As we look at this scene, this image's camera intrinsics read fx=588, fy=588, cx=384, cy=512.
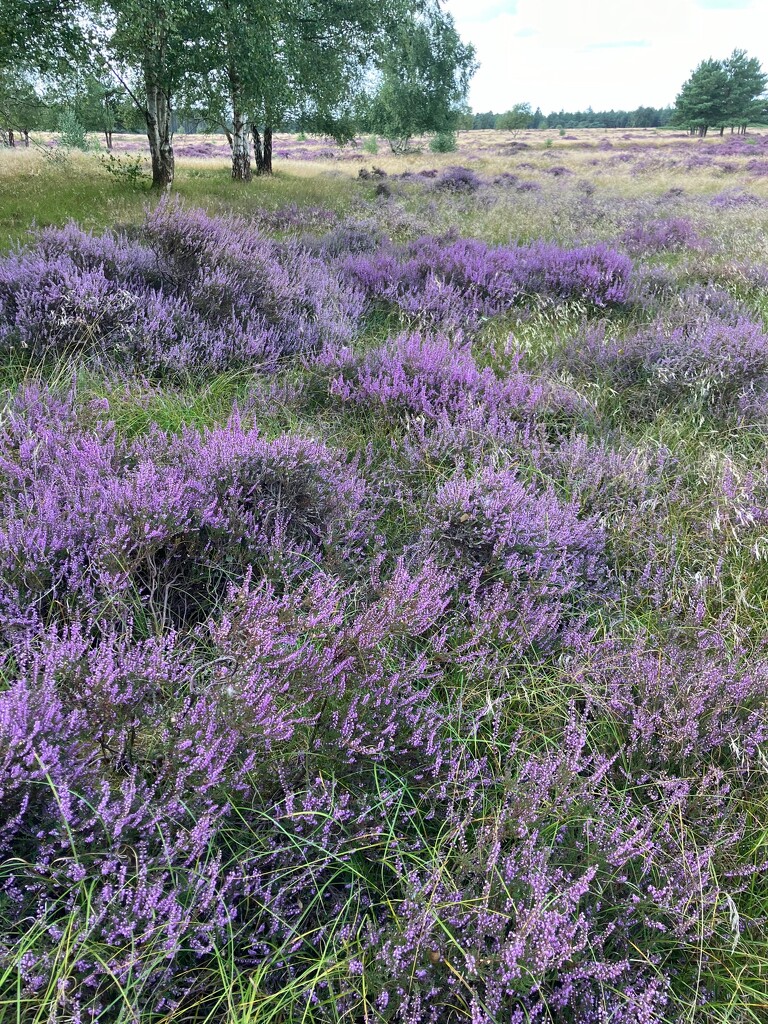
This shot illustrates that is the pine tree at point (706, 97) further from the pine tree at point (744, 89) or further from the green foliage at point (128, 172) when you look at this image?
the green foliage at point (128, 172)

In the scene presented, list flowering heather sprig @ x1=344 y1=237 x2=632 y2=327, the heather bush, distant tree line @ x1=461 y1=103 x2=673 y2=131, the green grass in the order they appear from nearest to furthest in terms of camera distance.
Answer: flowering heather sprig @ x1=344 y1=237 x2=632 y2=327 → the green grass → the heather bush → distant tree line @ x1=461 y1=103 x2=673 y2=131

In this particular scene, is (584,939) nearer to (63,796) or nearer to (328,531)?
(63,796)

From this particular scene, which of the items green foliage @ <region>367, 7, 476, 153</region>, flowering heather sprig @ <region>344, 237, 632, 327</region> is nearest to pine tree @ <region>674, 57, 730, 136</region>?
green foliage @ <region>367, 7, 476, 153</region>

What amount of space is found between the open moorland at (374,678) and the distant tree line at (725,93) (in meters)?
75.6

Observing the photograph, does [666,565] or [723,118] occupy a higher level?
[723,118]

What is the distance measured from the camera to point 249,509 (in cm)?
245

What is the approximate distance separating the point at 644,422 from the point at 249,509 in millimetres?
2634

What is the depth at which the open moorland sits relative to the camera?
1.20 m

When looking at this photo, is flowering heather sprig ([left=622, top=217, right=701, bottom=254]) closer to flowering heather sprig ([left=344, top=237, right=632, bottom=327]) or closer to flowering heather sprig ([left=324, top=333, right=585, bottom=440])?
flowering heather sprig ([left=344, top=237, right=632, bottom=327])

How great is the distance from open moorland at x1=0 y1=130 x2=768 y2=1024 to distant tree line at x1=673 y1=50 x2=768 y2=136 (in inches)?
2976

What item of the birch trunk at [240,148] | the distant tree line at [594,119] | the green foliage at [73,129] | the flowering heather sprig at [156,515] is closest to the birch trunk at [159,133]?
the birch trunk at [240,148]

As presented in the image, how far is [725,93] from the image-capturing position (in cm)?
5962

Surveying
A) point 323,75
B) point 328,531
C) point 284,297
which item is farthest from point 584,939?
point 323,75

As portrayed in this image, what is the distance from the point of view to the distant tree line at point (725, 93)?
195ft
